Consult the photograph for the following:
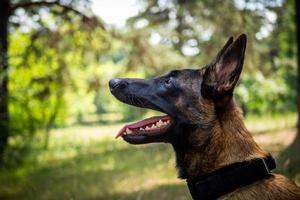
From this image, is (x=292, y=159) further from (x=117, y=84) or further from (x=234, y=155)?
(x=234, y=155)

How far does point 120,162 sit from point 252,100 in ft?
62.2

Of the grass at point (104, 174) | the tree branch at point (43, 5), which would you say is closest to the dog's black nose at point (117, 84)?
the grass at point (104, 174)

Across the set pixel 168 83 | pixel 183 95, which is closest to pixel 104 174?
pixel 168 83

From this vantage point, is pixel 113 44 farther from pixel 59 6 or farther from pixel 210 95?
pixel 210 95

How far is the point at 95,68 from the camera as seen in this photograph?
1794 centimetres

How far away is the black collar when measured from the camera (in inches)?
148

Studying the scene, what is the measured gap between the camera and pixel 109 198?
9.01 m

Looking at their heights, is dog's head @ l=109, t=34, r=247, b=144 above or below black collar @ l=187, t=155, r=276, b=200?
above

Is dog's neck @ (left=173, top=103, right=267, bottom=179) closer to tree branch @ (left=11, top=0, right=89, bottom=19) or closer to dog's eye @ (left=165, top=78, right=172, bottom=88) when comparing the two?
dog's eye @ (left=165, top=78, right=172, bottom=88)

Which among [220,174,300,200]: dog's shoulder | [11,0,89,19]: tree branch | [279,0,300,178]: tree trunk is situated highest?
[11,0,89,19]: tree branch

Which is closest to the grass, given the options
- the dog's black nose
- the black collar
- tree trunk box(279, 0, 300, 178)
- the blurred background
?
the blurred background

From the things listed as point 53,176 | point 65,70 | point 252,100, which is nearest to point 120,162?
point 53,176

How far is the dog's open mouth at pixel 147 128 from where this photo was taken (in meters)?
4.35

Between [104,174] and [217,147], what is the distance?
871 centimetres
